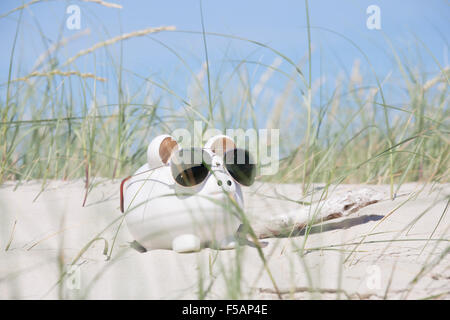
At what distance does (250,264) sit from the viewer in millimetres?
1646

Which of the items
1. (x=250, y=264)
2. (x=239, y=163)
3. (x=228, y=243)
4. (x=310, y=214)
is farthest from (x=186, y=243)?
(x=310, y=214)

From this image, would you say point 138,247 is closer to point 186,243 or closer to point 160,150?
point 186,243

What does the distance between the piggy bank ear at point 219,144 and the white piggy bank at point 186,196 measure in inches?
2.3

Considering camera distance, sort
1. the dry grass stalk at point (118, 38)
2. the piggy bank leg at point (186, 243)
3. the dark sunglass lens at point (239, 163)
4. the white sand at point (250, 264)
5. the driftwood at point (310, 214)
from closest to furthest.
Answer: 1. the white sand at point (250, 264)
2. the piggy bank leg at point (186, 243)
3. the dark sunglass lens at point (239, 163)
4. the driftwood at point (310, 214)
5. the dry grass stalk at point (118, 38)

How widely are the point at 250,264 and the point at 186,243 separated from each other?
301mm

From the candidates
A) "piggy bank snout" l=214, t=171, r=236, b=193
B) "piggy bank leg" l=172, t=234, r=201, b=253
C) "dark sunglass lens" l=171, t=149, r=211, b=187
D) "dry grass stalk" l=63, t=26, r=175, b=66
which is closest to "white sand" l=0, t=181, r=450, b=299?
"piggy bank leg" l=172, t=234, r=201, b=253

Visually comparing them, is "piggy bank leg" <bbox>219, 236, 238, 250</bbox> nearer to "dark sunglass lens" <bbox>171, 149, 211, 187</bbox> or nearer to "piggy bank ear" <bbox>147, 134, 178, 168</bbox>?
"dark sunglass lens" <bbox>171, 149, 211, 187</bbox>

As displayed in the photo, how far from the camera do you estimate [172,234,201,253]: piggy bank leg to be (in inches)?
70.0

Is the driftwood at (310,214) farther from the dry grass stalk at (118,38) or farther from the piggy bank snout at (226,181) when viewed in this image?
the dry grass stalk at (118,38)

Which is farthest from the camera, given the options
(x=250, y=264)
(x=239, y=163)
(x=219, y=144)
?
(x=219, y=144)

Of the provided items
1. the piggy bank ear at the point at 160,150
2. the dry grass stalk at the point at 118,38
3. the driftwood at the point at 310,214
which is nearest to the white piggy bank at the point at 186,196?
the piggy bank ear at the point at 160,150

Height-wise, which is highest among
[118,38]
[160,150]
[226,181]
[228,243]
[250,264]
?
[118,38]

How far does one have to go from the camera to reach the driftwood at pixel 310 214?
2.08m
